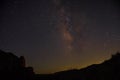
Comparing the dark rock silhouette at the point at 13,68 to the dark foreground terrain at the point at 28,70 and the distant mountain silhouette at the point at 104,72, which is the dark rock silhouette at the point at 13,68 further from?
the distant mountain silhouette at the point at 104,72

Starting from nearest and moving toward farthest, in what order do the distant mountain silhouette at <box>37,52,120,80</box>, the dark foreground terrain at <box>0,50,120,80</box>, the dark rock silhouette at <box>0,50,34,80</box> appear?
the dark rock silhouette at <box>0,50,34,80</box> → the dark foreground terrain at <box>0,50,120,80</box> → the distant mountain silhouette at <box>37,52,120,80</box>

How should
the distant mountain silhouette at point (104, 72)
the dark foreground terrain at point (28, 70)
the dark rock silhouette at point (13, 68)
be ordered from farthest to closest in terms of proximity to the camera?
the distant mountain silhouette at point (104, 72) → the dark foreground terrain at point (28, 70) → the dark rock silhouette at point (13, 68)

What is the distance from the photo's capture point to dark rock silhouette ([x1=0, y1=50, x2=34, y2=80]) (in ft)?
130

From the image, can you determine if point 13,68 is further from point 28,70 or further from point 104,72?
point 104,72

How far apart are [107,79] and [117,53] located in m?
7.10

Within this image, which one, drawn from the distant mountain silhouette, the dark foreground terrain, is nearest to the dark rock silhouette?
the dark foreground terrain

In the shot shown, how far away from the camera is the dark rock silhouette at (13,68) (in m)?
39.7

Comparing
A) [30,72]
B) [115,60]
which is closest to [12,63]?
[30,72]

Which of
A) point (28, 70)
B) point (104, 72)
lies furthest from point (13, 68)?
point (104, 72)

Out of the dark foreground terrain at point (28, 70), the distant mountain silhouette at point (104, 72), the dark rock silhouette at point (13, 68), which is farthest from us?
the distant mountain silhouette at point (104, 72)

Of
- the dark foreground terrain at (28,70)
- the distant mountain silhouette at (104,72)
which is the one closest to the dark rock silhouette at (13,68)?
the dark foreground terrain at (28,70)

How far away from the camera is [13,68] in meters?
48.3

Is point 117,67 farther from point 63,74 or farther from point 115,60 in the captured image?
point 63,74

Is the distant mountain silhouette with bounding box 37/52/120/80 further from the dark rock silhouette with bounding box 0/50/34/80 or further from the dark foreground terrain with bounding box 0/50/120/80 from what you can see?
the dark rock silhouette with bounding box 0/50/34/80
